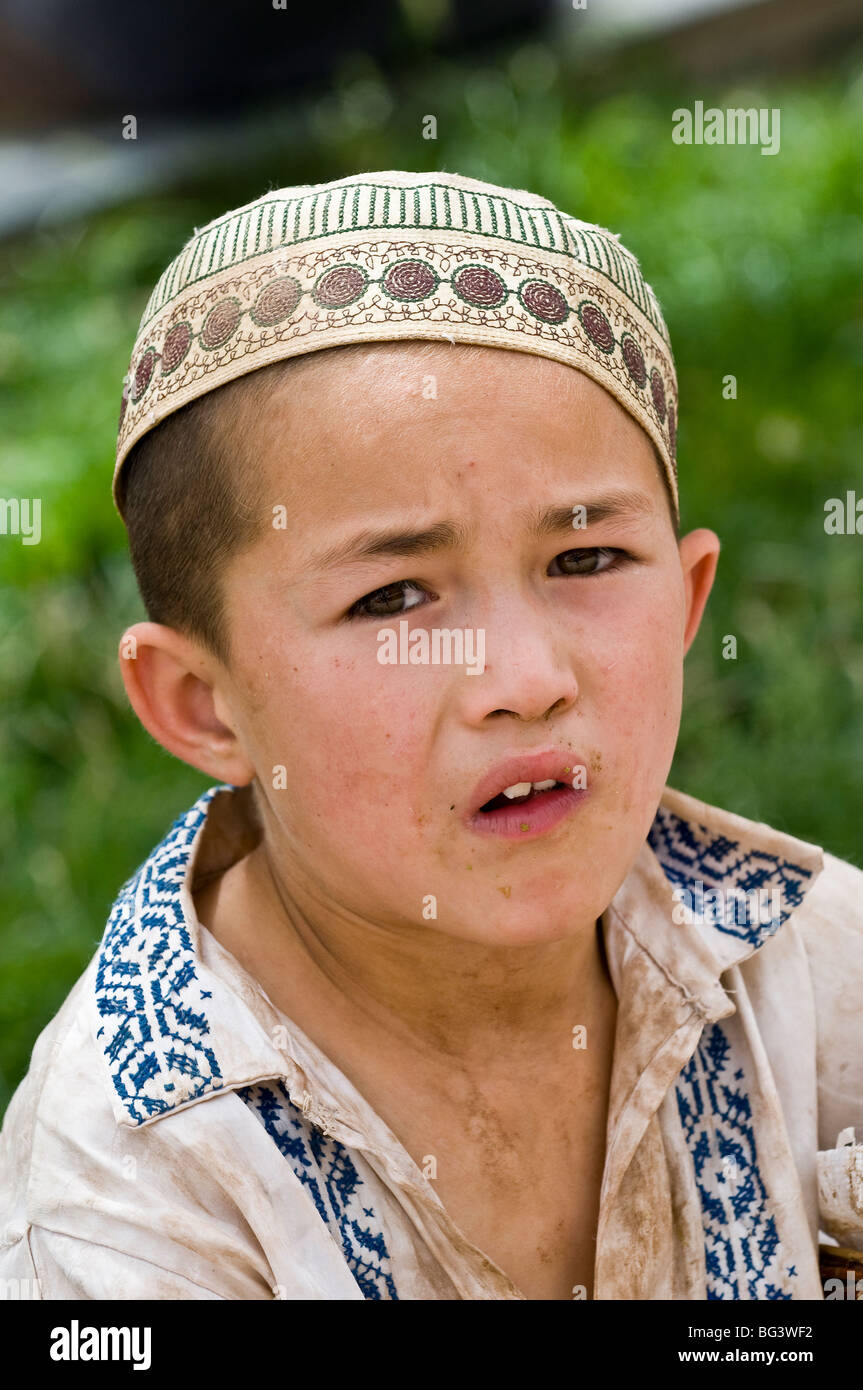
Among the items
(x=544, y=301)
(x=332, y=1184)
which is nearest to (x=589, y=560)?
(x=544, y=301)

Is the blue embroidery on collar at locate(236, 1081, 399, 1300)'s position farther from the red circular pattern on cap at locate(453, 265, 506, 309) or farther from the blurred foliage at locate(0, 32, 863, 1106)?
the blurred foliage at locate(0, 32, 863, 1106)

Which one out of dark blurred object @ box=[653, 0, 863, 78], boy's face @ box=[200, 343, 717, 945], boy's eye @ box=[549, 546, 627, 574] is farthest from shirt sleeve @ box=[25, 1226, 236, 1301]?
dark blurred object @ box=[653, 0, 863, 78]

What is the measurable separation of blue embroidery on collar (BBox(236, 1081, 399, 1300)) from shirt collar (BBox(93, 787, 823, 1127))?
6 cm

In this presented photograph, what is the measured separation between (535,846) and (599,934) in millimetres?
562

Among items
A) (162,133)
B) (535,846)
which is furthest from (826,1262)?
(162,133)

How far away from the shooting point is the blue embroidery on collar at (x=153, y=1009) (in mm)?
1861

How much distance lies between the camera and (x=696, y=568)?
2195 mm

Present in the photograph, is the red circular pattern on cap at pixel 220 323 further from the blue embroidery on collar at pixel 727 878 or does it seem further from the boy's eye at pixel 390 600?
the blue embroidery on collar at pixel 727 878

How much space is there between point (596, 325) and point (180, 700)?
76cm

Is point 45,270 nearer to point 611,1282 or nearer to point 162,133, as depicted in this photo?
point 162,133

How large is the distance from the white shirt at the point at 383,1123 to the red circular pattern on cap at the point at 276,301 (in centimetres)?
80

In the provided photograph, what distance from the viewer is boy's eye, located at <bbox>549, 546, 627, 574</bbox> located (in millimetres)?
1841

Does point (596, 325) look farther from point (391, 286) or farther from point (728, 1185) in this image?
point (728, 1185)

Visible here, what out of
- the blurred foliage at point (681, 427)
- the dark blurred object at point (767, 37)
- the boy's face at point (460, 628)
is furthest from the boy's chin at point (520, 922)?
the dark blurred object at point (767, 37)
